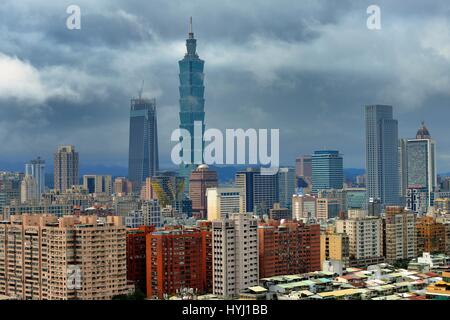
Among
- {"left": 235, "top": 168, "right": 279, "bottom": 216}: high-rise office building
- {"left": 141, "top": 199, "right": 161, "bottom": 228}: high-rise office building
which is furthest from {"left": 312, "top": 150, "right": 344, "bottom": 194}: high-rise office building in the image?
{"left": 141, "top": 199, "right": 161, "bottom": 228}: high-rise office building

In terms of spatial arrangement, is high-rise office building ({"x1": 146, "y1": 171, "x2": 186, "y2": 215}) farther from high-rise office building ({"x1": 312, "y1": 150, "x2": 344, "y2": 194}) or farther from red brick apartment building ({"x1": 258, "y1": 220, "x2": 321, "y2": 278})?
high-rise office building ({"x1": 312, "y1": 150, "x2": 344, "y2": 194})

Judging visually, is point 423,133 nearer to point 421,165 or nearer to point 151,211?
point 421,165

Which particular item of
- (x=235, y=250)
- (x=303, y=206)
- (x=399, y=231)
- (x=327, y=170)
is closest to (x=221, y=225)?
(x=235, y=250)

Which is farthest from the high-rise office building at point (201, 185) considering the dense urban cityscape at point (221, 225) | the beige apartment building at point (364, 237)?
the beige apartment building at point (364, 237)

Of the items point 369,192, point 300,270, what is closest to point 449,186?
point 369,192
